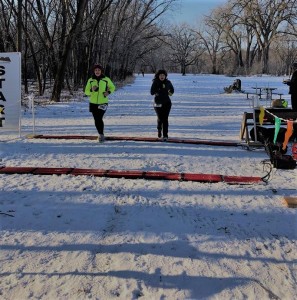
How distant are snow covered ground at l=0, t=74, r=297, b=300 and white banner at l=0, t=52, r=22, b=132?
1722 mm

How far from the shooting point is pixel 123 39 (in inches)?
1732

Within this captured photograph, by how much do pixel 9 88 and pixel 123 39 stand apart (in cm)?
3623

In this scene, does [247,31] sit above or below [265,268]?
above

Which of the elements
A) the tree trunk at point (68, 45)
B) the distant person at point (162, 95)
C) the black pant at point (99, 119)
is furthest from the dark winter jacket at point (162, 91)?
the tree trunk at point (68, 45)

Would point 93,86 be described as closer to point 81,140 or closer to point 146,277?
point 81,140

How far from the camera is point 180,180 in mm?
6438

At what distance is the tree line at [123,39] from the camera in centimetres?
2273

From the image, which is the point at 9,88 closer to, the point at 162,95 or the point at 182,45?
the point at 162,95

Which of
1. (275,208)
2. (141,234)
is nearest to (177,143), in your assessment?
(275,208)

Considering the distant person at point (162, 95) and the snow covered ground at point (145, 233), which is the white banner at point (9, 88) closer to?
the snow covered ground at point (145, 233)

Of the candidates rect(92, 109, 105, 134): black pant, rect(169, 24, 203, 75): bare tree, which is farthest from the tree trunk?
rect(169, 24, 203, 75): bare tree

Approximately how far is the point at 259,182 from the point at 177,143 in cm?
327

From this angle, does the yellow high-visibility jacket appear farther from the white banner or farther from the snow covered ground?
the snow covered ground

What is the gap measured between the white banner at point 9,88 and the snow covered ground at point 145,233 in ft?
5.65
